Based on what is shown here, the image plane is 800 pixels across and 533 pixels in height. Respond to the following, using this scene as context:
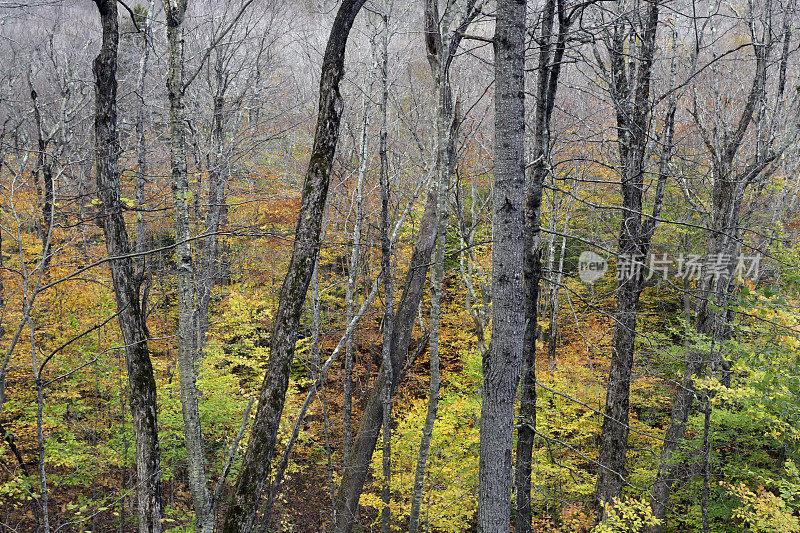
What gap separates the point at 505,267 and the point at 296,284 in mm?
2116

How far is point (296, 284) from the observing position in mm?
4875

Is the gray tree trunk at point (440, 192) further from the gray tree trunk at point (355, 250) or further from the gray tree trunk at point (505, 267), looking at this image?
the gray tree trunk at point (355, 250)

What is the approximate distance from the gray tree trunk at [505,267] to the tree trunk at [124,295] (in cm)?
387

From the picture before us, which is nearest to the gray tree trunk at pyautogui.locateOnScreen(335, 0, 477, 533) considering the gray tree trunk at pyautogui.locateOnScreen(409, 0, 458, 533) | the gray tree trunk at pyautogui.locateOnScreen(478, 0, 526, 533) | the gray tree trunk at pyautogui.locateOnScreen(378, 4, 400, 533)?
the gray tree trunk at pyautogui.locateOnScreen(378, 4, 400, 533)

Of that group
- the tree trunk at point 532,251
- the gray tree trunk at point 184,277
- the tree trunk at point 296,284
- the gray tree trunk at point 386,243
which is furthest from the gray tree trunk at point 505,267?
the gray tree trunk at point 386,243

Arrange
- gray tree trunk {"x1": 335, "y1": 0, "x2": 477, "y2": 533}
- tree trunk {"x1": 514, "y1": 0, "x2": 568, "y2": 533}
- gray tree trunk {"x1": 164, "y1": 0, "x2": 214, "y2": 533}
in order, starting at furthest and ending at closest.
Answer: gray tree trunk {"x1": 335, "y1": 0, "x2": 477, "y2": 533} < tree trunk {"x1": 514, "y1": 0, "x2": 568, "y2": 533} < gray tree trunk {"x1": 164, "y1": 0, "x2": 214, "y2": 533}

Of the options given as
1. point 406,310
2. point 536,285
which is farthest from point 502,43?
point 406,310

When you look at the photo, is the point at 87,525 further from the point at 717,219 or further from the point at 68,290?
the point at 717,219

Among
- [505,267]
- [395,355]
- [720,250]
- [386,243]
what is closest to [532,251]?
[505,267]

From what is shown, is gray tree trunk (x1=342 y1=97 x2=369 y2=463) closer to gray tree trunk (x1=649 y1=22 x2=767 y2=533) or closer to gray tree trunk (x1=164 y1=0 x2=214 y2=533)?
gray tree trunk (x1=164 y1=0 x2=214 y2=533)

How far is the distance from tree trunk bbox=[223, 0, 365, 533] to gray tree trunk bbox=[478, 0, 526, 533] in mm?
1751

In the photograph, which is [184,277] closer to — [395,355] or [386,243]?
[386,243]

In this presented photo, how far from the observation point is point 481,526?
3.98 meters

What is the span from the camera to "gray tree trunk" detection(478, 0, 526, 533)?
378cm
